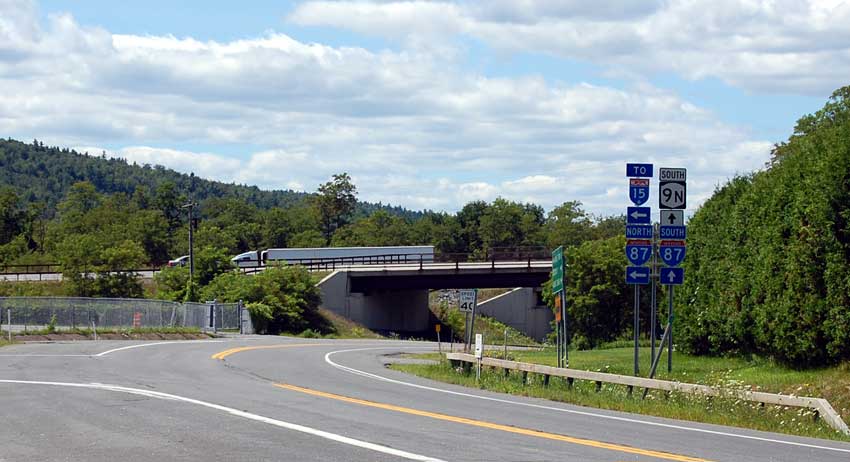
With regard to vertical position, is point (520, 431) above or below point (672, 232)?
below

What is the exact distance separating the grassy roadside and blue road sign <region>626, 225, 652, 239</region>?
319 cm

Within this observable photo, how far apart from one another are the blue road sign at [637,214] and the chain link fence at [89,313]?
80.0 ft

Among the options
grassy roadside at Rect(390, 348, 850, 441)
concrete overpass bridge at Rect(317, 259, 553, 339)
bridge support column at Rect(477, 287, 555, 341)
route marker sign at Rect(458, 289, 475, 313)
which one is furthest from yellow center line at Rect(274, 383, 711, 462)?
bridge support column at Rect(477, 287, 555, 341)

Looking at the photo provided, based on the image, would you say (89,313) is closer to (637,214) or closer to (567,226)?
(637,214)

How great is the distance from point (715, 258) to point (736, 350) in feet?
8.53

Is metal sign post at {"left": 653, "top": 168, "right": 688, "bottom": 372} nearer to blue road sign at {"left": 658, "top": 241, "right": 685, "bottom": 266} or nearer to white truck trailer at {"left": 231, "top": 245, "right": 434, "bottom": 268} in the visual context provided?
blue road sign at {"left": 658, "top": 241, "right": 685, "bottom": 266}

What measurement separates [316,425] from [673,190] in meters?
11.1

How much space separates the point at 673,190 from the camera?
21578 millimetres

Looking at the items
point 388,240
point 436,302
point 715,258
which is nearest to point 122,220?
point 388,240

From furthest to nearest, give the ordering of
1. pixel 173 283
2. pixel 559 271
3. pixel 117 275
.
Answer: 1. pixel 117 275
2. pixel 173 283
3. pixel 559 271

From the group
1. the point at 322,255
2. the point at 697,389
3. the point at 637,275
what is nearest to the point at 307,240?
the point at 322,255

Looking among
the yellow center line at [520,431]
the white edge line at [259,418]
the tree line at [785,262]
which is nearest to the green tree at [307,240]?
the tree line at [785,262]

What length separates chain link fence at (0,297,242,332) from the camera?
1523 inches

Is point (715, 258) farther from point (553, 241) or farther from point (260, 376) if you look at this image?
point (553, 241)
